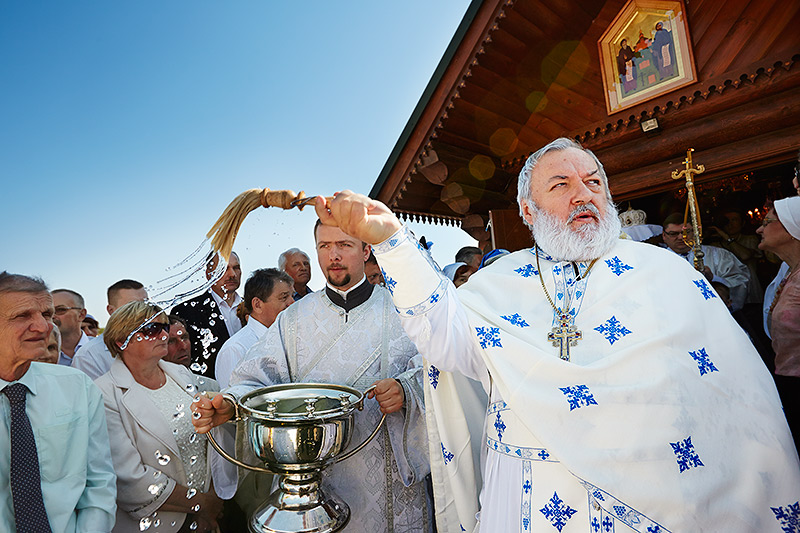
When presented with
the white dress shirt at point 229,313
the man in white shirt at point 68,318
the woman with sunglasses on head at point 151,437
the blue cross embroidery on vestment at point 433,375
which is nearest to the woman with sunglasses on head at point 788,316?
the blue cross embroidery on vestment at point 433,375

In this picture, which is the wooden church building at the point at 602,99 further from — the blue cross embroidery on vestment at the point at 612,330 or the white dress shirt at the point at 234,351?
the blue cross embroidery on vestment at the point at 612,330

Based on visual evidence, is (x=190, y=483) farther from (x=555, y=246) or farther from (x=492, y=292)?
(x=555, y=246)

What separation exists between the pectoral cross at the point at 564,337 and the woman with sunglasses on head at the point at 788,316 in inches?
66.0

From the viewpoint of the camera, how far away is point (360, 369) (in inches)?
101

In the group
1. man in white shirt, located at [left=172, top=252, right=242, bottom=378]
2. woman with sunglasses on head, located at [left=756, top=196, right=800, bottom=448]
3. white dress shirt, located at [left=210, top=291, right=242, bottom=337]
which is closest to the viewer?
woman with sunglasses on head, located at [left=756, top=196, right=800, bottom=448]

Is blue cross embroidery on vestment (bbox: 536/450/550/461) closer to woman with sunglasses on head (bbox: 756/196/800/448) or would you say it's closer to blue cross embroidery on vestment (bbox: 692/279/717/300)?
blue cross embroidery on vestment (bbox: 692/279/717/300)

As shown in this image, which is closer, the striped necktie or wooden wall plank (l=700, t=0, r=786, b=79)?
the striped necktie

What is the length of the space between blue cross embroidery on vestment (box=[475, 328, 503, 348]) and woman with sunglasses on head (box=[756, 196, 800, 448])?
6.42ft

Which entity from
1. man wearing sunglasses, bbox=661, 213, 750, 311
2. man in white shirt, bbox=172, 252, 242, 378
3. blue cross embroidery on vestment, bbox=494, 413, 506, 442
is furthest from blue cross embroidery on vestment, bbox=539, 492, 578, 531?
man wearing sunglasses, bbox=661, 213, 750, 311

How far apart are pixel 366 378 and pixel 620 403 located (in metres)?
1.34

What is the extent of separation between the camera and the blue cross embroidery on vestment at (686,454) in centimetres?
159

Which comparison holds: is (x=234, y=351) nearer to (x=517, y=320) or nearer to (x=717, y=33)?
(x=517, y=320)

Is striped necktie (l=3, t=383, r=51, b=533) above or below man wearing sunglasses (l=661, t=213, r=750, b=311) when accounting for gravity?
below

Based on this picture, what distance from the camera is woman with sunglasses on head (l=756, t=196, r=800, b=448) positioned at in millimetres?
2600
